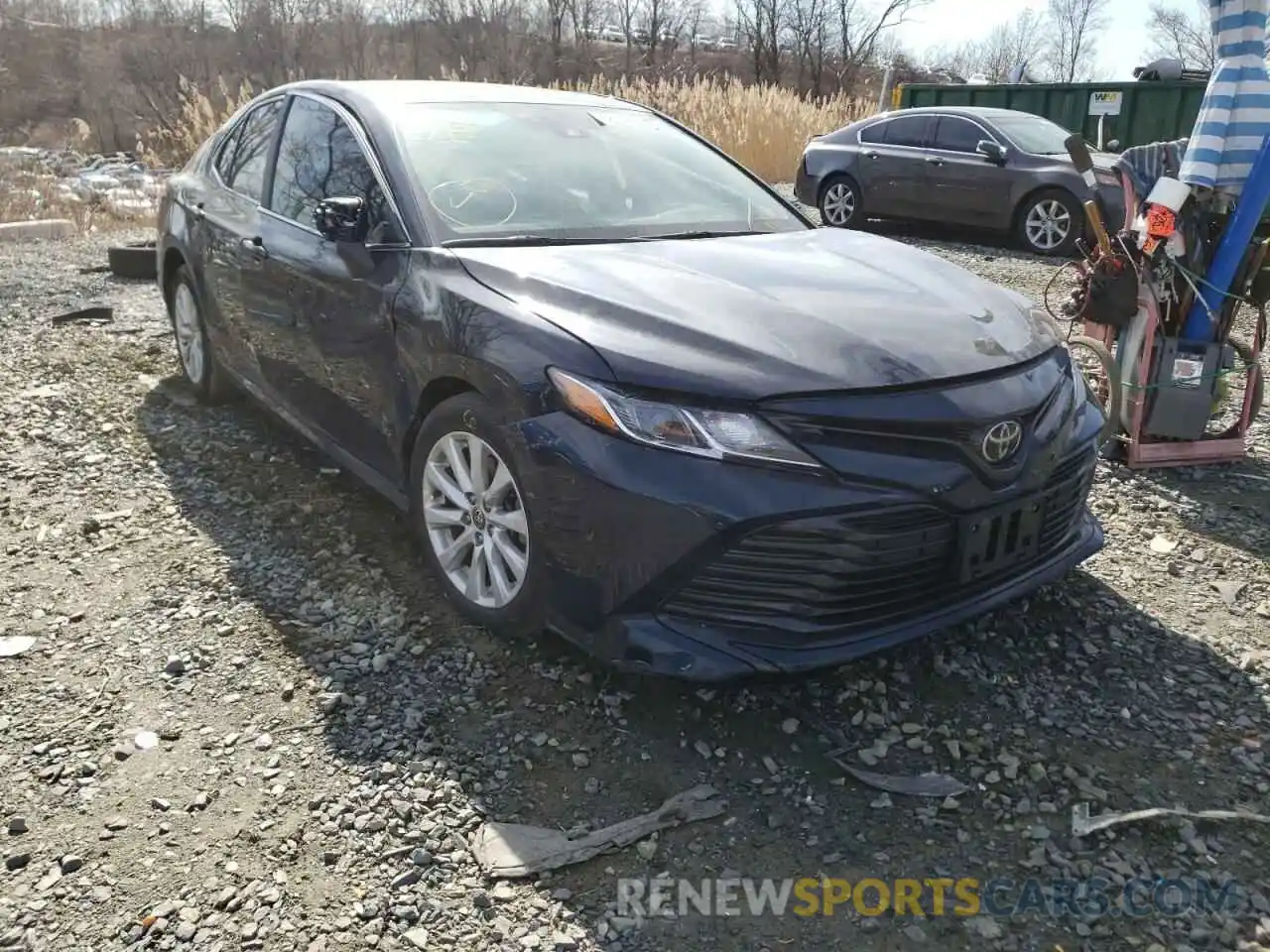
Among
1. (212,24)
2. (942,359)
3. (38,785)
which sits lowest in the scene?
(38,785)

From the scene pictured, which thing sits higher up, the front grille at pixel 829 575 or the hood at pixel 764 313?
the hood at pixel 764 313

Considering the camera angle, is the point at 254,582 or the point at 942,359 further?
the point at 254,582

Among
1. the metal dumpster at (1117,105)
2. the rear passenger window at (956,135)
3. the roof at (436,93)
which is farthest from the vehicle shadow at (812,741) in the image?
the metal dumpster at (1117,105)

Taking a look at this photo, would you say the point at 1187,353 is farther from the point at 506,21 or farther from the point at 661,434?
the point at 506,21

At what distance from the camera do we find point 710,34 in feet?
148

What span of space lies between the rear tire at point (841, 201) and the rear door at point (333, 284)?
340 inches

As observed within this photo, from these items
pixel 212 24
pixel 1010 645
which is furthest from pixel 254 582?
pixel 212 24

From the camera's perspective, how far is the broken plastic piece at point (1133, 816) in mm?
2307

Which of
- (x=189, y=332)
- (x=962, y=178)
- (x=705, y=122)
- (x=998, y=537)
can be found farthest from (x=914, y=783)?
(x=705, y=122)

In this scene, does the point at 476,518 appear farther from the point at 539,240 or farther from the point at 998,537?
the point at 998,537

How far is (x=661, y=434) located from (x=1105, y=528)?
230 centimetres

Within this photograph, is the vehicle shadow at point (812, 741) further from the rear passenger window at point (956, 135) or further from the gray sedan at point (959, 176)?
the rear passenger window at point (956, 135)

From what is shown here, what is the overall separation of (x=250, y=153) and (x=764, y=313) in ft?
9.32

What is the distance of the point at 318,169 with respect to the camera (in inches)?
149
